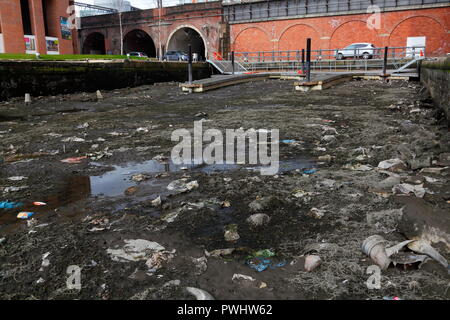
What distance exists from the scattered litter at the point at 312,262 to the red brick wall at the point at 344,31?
2697 centimetres

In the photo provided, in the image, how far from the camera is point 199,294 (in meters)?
1.58

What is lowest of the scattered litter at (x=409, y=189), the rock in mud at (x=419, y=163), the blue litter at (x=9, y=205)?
the blue litter at (x=9, y=205)

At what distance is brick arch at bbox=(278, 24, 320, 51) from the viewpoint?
90.6 feet

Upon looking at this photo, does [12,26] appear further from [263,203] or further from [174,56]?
[263,203]

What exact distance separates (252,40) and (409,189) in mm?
29537

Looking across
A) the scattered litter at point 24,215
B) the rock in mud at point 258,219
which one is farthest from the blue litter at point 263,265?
the scattered litter at point 24,215

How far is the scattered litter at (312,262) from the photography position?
174 centimetres

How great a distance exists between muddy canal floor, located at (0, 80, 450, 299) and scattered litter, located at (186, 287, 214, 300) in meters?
0.03

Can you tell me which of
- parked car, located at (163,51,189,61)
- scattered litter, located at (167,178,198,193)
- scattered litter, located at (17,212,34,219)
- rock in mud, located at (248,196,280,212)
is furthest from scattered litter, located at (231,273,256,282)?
parked car, located at (163,51,189,61)

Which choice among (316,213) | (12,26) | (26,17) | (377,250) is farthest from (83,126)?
(26,17)

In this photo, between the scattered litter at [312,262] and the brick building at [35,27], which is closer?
the scattered litter at [312,262]

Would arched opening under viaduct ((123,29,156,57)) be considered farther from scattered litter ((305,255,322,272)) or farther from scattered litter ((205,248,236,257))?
scattered litter ((305,255,322,272))

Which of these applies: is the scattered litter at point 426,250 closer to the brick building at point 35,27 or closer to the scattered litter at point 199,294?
the scattered litter at point 199,294
